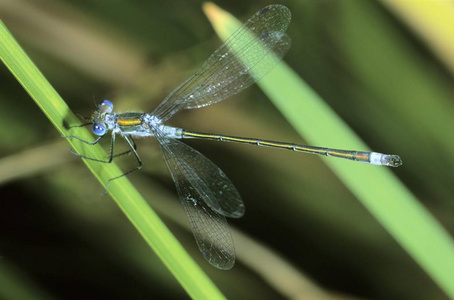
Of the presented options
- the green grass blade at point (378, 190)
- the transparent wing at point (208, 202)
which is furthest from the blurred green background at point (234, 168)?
the green grass blade at point (378, 190)

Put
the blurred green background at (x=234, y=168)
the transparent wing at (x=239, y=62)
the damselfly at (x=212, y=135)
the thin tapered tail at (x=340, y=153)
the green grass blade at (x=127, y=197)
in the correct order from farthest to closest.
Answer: the blurred green background at (x=234, y=168), the transparent wing at (x=239, y=62), the damselfly at (x=212, y=135), the thin tapered tail at (x=340, y=153), the green grass blade at (x=127, y=197)

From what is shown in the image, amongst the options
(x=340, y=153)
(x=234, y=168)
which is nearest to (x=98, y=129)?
(x=234, y=168)

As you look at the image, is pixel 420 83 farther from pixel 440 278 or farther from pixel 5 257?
pixel 5 257

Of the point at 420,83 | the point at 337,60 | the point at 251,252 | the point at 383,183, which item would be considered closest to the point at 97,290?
the point at 251,252

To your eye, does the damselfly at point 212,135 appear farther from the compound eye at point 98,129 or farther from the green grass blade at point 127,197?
the green grass blade at point 127,197

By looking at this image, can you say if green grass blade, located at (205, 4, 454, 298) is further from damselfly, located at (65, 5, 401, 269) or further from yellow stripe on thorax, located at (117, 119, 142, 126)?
yellow stripe on thorax, located at (117, 119, 142, 126)

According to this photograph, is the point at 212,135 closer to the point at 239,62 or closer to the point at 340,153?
the point at 239,62
